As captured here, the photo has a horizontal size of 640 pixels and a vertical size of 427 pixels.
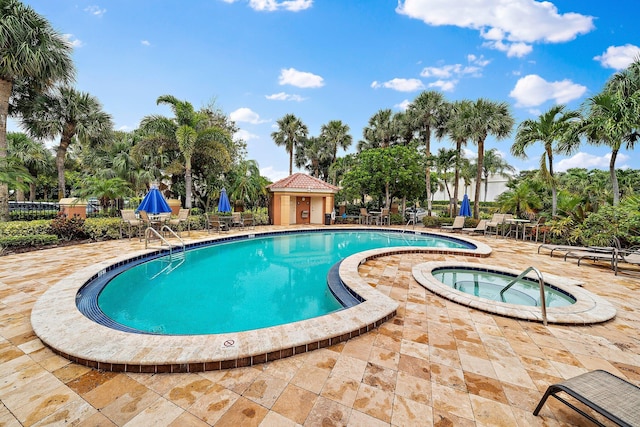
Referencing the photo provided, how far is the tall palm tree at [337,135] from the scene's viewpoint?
29.5 m

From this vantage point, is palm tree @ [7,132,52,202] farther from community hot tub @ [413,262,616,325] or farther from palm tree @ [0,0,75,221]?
community hot tub @ [413,262,616,325]

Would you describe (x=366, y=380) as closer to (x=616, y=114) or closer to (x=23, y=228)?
(x=23, y=228)

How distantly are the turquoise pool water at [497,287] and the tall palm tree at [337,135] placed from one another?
24.9m

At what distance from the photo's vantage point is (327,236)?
46.4 feet

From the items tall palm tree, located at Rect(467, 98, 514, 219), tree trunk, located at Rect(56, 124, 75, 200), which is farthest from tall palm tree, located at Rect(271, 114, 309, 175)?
tree trunk, located at Rect(56, 124, 75, 200)

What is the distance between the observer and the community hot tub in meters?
4.00

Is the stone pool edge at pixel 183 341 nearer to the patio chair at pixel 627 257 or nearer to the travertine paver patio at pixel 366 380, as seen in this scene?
the travertine paver patio at pixel 366 380

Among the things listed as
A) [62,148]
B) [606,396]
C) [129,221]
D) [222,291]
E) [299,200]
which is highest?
[62,148]

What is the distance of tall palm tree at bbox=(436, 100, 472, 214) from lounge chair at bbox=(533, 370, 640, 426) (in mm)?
18025

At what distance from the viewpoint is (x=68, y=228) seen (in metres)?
9.64

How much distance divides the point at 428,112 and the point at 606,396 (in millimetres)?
21842

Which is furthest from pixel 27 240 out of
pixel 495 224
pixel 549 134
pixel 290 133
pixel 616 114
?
pixel 290 133

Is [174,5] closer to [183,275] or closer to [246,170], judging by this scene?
[246,170]

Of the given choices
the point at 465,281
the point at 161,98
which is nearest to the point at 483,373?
the point at 465,281
